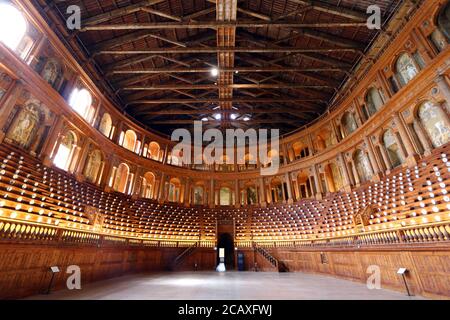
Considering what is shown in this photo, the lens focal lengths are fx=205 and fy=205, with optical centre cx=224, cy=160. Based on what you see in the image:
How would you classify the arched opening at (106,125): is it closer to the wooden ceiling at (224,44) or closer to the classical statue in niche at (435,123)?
Result: the wooden ceiling at (224,44)

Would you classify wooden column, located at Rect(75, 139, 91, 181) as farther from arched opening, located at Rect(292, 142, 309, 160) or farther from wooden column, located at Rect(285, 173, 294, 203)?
arched opening, located at Rect(292, 142, 309, 160)

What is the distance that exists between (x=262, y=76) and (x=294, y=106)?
189 inches

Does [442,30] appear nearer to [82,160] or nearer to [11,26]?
[11,26]

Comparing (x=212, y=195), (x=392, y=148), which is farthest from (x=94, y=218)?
(x=392, y=148)

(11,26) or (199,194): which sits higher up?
(11,26)

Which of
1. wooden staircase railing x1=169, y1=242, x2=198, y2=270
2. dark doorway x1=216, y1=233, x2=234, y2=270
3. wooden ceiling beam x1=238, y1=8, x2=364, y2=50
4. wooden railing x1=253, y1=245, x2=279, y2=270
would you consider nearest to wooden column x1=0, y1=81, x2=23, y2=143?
wooden staircase railing x1=169, y1=242, x2=198, y2=270

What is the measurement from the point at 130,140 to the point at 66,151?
650 centimetres

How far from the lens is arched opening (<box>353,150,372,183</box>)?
1388 centimetres

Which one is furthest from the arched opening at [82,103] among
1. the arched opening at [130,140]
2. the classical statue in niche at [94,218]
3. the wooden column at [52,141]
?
the classical statue in niche at [94,218]

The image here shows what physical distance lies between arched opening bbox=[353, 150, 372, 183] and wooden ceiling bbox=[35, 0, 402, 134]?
5448 mm

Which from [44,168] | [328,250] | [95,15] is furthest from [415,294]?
[95,15]

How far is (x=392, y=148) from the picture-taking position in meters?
12.6

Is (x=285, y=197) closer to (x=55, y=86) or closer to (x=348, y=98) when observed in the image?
(x=348, y=98)
